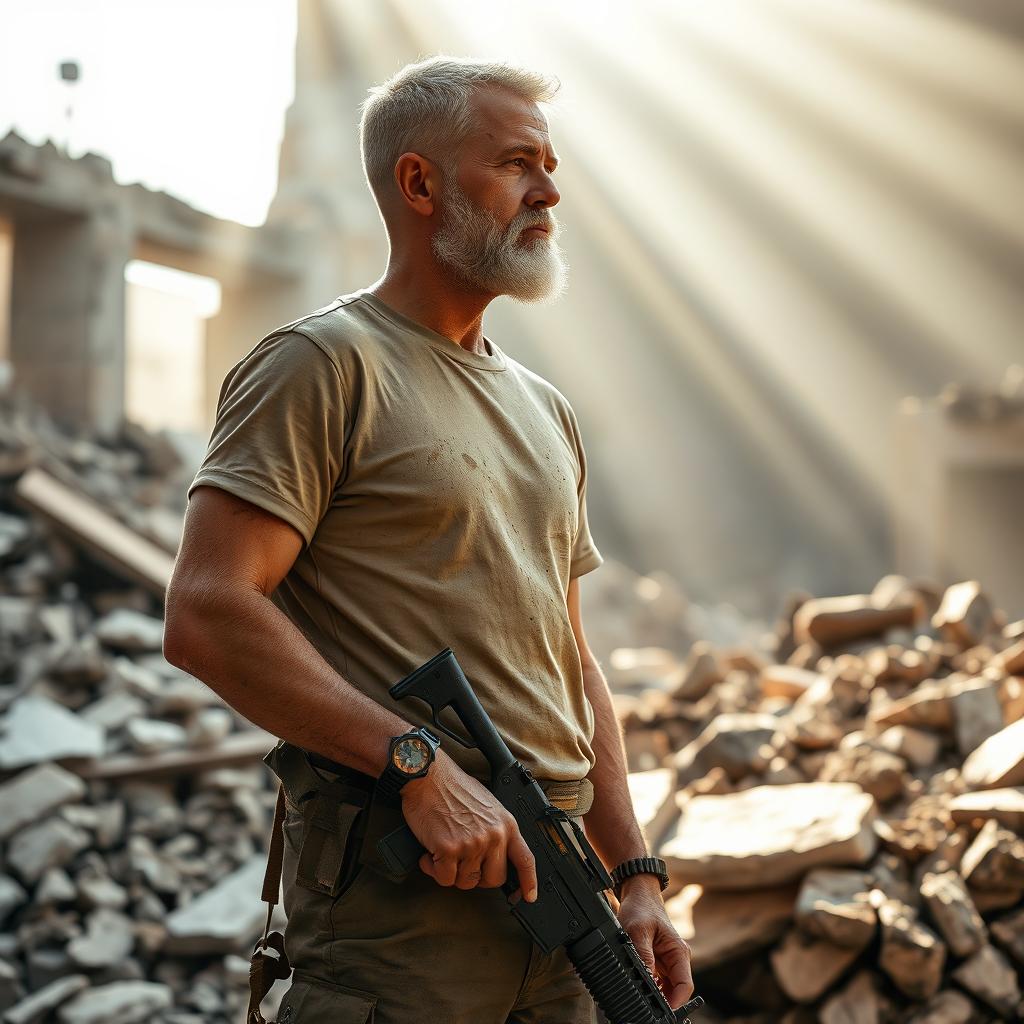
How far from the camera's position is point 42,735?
5918 millimetres

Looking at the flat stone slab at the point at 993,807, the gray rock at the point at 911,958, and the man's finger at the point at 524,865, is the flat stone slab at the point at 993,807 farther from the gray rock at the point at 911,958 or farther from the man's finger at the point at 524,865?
the man's finger at the point at 524,865

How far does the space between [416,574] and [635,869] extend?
742mm

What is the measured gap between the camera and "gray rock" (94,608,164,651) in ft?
24.0

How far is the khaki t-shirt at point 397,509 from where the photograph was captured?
1697mm

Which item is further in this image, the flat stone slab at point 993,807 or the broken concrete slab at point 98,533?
the broken concrete slab at point 98,533

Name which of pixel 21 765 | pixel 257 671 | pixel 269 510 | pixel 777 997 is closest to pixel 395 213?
pixel 269 510

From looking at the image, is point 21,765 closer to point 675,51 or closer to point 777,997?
point 777,997

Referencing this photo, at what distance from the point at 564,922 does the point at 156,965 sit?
3.98 metres

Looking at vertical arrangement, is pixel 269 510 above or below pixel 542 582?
above

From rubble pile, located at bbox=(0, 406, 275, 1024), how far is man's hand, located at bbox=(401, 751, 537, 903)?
3515 millimetres

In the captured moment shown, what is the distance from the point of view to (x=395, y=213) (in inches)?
79.2

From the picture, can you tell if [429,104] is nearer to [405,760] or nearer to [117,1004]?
[405,760]

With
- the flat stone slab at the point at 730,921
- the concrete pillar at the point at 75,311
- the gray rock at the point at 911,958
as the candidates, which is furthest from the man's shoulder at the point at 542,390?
the concrete pillar at the point at 75,311

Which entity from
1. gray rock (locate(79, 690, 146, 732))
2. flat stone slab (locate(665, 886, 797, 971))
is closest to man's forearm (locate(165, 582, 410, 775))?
flat stone slab (locate(665, 886, 797, 971))
